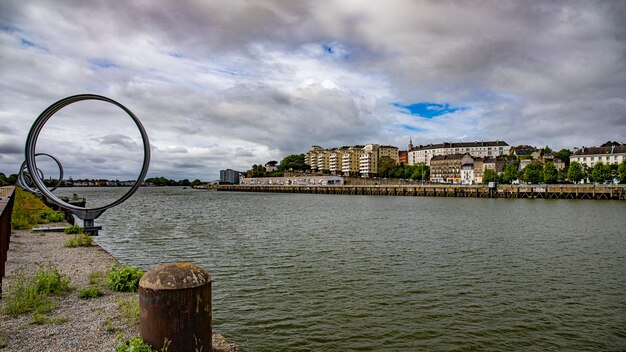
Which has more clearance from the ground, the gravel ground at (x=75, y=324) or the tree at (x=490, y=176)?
the tree at (x=490, y=176)

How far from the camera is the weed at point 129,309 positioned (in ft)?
28.8

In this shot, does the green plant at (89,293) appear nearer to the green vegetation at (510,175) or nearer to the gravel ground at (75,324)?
the gravel ground at (75,324)

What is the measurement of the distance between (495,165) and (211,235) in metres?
189

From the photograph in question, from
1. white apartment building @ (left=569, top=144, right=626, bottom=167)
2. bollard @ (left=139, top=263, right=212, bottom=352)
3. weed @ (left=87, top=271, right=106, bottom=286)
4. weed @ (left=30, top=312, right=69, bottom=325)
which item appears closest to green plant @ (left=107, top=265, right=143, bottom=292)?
weed @ (left=87, top=271, right=106, bottom=286)

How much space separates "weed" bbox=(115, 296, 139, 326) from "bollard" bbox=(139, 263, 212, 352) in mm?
2152

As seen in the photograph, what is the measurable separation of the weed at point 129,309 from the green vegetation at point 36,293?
61.9 inches

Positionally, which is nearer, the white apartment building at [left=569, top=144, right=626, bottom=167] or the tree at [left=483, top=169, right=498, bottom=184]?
the white apartment building at [left=569, top=144, right=626, bottom=167]

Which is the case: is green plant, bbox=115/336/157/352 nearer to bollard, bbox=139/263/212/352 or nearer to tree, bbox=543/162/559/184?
bollard, bbox=139/263/212/352

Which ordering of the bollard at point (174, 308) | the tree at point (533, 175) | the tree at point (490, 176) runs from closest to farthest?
1. the bollard at point (174, 308)
2. the tree at point (533, 175)
3. the tree at point (490, 176)

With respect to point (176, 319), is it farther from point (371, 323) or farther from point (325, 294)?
point (325, 294)

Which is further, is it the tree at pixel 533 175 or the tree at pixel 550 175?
the tree at pixel 533 175

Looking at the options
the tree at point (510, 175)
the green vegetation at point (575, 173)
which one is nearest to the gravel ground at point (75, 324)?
the green vegetation at point (575, 173)

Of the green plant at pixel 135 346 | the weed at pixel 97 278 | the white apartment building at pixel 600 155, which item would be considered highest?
the white apartment building at pixel 600 155

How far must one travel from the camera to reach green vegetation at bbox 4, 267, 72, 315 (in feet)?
30.1
